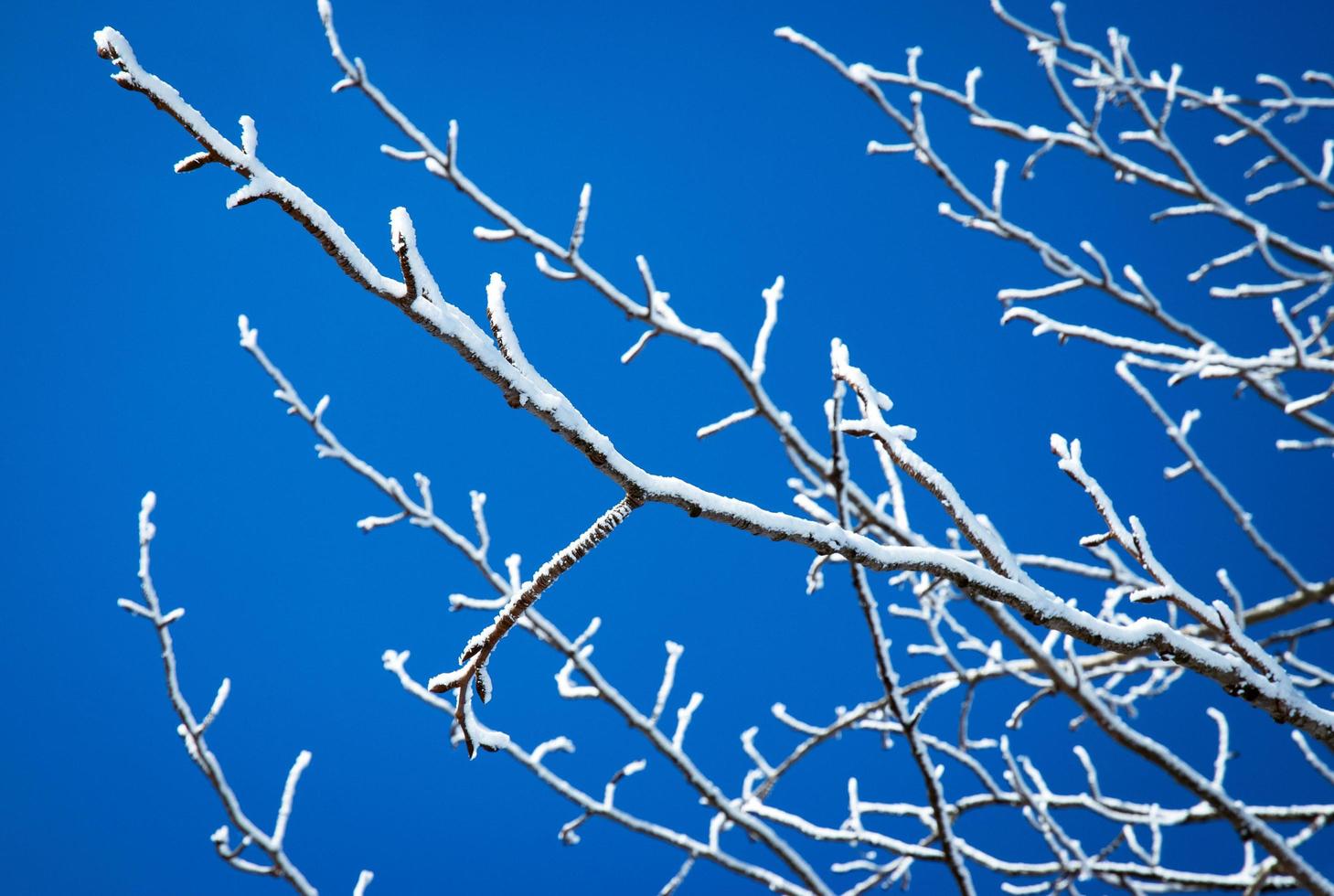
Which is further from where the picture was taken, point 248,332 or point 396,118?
point 248,332

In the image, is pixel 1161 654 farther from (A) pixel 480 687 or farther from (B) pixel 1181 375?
(B) pixel 1181 375

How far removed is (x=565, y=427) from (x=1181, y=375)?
1.01 meters

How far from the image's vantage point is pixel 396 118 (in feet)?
5.04

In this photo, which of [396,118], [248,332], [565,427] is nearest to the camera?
[565,427]

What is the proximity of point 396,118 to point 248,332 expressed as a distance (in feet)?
1.75

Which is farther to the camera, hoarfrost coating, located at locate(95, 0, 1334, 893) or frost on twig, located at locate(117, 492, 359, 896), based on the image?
frost on twig, located at locate(117, 492, 359, 896)

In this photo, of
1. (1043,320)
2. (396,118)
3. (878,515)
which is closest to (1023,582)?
(878,515)

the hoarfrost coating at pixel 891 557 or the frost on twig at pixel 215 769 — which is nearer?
the hoarfrost coating at pixel 891 557

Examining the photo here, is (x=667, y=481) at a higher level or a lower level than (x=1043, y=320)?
lower

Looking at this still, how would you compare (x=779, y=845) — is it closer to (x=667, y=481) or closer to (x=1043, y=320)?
(x=1043, y=320)

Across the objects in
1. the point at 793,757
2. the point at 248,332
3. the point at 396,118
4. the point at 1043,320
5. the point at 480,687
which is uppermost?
the point at 396,118

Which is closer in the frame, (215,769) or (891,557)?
(891,557)

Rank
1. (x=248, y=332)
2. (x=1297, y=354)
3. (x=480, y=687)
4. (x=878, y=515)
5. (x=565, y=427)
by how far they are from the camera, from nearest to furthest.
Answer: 1. (x=565, y=427)
2. (x=480, y=687)
3. (x=1297, y=354)
4. (x=878, y=515)
5. (x=248, y=332)

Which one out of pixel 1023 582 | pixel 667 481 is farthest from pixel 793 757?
pixel 667 481
